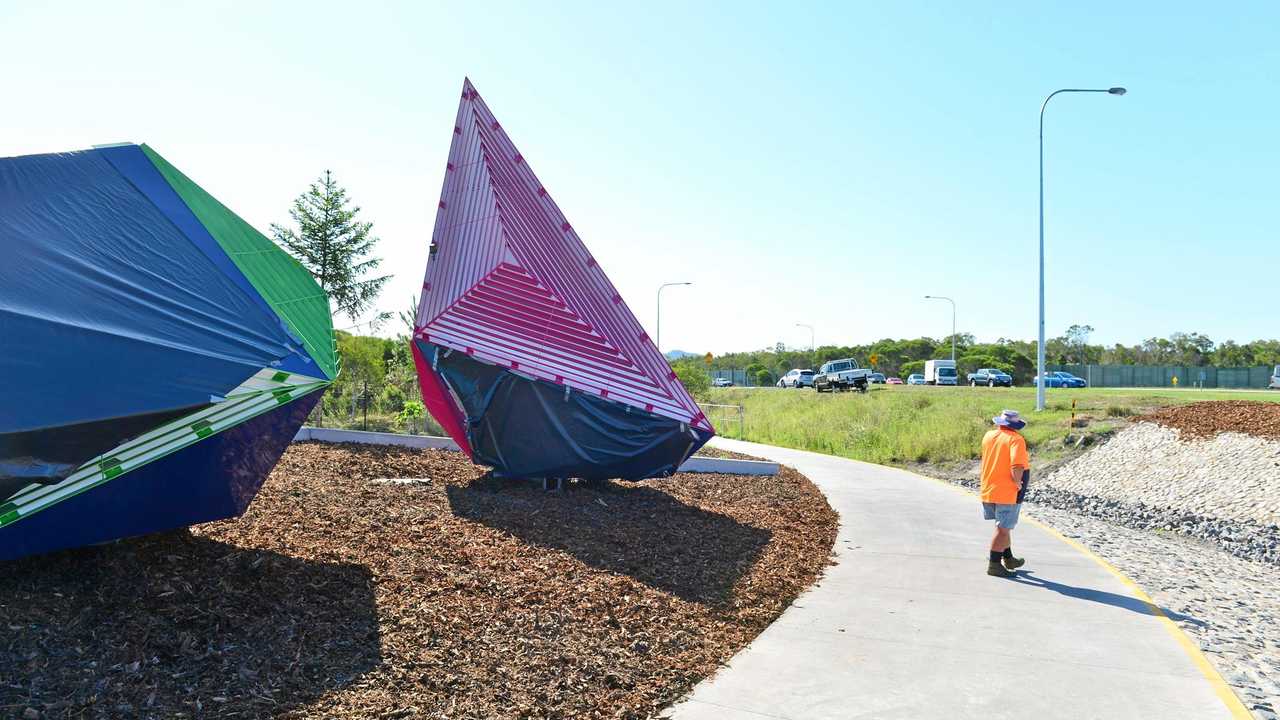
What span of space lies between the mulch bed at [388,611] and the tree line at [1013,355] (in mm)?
55595

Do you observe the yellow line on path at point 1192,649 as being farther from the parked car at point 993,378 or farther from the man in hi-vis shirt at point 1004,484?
the parked car at point 993,378

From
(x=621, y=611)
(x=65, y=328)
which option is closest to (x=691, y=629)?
(x=621, y=611)

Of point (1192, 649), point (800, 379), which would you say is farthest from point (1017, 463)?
point (800, 379)

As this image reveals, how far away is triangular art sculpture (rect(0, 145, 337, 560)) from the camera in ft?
16.1

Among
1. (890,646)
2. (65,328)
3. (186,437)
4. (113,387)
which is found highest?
(65,328)

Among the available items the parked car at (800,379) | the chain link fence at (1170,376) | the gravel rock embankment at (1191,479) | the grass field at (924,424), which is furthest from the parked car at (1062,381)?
the gravel rock embankment at (1191,479)

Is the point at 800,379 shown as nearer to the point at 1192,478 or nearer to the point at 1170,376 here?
the point at 1170,376

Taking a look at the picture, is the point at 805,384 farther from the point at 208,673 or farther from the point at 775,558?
the point at 208,673

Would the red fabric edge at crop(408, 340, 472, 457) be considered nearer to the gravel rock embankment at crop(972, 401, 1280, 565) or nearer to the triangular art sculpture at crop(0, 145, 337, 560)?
the triangular art sculpture at crop(0, 145, 337, 560)

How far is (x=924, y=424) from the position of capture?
24.0 m

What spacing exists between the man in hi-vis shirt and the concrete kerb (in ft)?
22.0

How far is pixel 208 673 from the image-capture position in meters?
4.57

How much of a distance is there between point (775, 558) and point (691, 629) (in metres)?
2.44

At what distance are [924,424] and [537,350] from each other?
17.3 m
